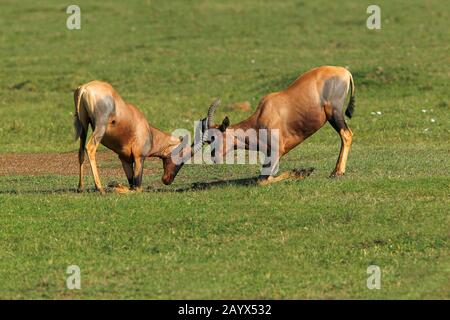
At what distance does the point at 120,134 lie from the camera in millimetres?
15359

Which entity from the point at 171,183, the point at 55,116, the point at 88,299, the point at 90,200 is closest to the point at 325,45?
the point at 55,116

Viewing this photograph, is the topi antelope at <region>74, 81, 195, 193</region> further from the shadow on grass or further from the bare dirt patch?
the bare dirt patch

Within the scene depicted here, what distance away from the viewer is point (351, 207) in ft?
43.9

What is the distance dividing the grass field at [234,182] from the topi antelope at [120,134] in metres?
0.41

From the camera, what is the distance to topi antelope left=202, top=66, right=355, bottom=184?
50.1 ft

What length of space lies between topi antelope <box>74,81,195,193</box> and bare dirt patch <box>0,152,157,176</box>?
2.09m

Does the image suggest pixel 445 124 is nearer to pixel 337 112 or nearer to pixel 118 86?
pixel 337 112

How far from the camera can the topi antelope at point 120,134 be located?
15008 millimetres

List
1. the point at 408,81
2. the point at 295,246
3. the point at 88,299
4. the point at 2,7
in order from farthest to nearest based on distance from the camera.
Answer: the point at 2,7
the point at 408,81
the point at 295,246
the point at 88,299

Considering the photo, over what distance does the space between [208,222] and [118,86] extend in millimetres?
13586

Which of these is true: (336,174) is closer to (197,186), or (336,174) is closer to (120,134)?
(197,186)

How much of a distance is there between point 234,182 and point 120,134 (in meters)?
1.69

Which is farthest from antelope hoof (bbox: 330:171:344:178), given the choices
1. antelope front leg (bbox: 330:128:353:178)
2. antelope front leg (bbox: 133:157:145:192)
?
antelope front leg (bbox: 133:157:145:192)

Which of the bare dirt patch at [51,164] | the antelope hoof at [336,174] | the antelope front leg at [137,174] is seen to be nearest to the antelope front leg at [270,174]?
the antelope hoof at [336,174]
